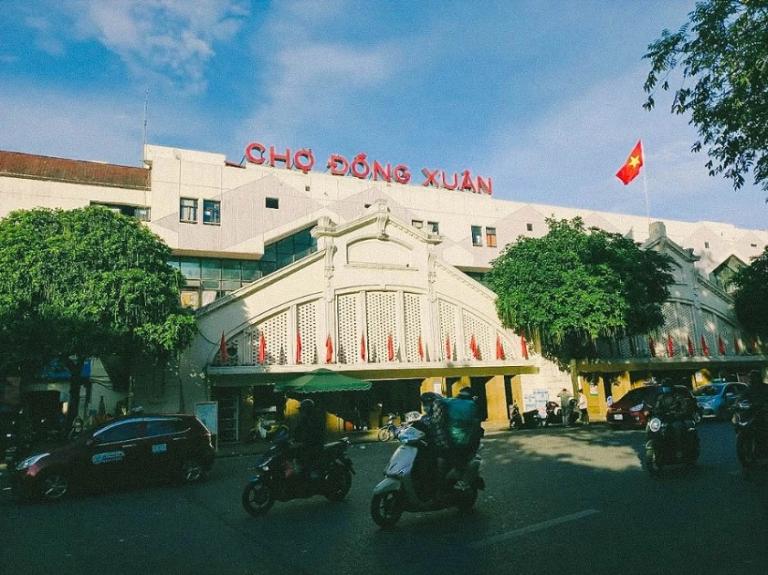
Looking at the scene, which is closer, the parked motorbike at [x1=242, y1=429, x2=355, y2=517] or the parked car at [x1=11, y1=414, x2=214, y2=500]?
the parked motorbike at [x1=242, y1=429, x2=355, y2=517]

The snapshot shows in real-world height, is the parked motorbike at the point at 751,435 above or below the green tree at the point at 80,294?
below

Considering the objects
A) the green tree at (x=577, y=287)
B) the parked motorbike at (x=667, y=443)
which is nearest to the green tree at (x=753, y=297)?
the green tree at (x=577, y=287)

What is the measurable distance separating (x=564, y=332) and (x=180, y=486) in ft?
65.4

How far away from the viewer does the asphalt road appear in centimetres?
552

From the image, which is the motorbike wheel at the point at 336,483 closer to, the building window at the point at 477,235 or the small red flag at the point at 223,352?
the small red flag at the point at 223,352

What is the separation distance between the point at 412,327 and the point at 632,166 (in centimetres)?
1856

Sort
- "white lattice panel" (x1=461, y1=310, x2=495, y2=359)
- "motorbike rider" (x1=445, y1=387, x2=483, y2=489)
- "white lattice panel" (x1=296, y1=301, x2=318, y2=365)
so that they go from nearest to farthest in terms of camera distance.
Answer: "motorbike rider" (x1=445, y1=387, x2=483, y2=489) < "white lattice panel" (x1=296, y1=301, x2=318, y2=365) < "white lattice panel" (x1=461, y1=310, x2=495, y2=359)

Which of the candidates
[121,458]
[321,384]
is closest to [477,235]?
[321,384]

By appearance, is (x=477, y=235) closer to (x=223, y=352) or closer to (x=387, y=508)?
(x=223, y=352)

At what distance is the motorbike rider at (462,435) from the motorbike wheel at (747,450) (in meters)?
5.60

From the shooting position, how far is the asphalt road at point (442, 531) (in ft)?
18.1

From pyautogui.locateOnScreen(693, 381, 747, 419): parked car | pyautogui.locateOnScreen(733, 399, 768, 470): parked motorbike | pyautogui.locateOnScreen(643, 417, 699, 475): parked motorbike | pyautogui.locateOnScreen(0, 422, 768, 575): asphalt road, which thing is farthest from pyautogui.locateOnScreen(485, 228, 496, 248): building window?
pyautogui.locateOnScreen(643, 417, 699, 475): parked motorbike

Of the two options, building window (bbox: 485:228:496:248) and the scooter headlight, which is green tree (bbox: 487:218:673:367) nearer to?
building window (bbox: 485:228:496:248)

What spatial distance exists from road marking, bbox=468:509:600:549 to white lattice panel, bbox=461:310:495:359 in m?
21.2
